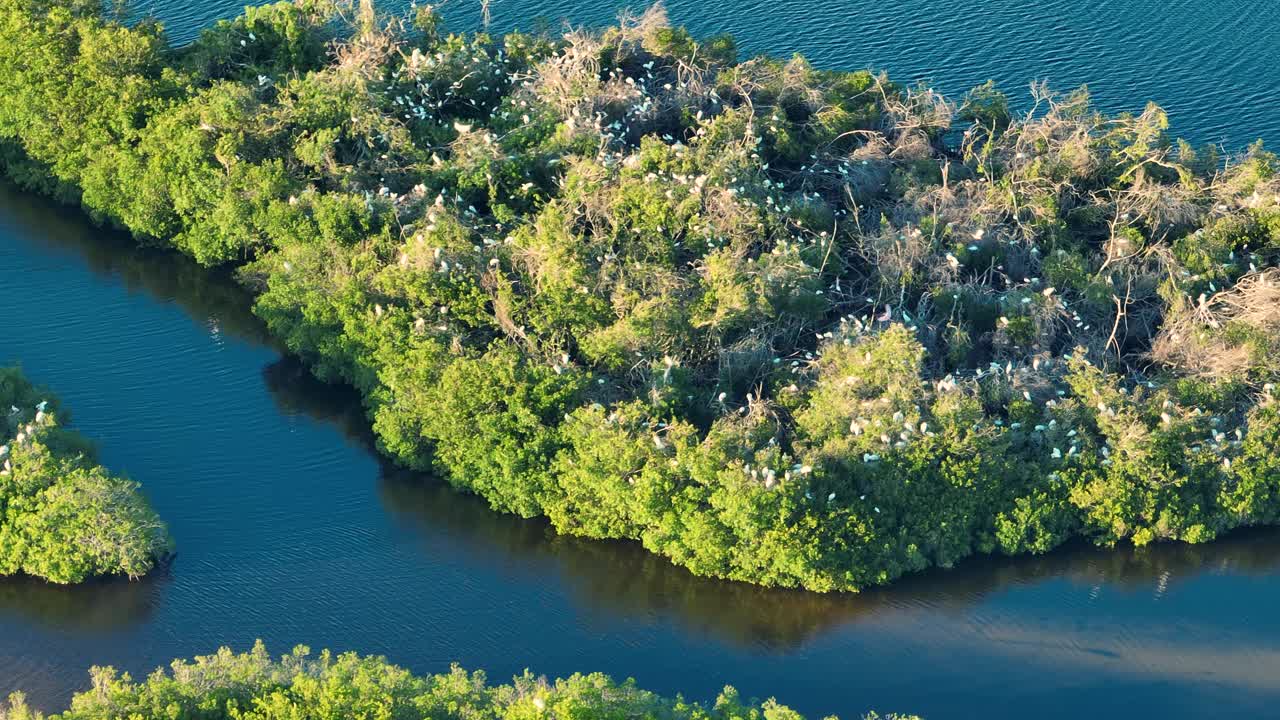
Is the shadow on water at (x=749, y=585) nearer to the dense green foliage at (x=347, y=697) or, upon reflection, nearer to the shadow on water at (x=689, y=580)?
the shadow on water at (x=689, y=580)

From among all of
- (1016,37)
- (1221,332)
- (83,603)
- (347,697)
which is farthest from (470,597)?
(1016,37)

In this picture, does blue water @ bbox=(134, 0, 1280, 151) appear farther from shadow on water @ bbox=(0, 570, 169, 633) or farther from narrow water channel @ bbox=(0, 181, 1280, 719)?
shadow on water @ bbox=(0, 570, 169, 633)

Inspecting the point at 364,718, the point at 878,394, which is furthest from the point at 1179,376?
the point at 364,718

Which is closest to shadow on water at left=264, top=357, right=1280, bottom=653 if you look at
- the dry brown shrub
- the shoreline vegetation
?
the shoreline vegetation

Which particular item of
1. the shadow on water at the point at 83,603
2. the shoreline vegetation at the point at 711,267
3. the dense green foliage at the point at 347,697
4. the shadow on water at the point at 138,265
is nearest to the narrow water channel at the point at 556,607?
the shadow on water at the point at 83,603

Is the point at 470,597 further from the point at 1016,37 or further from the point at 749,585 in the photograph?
the point at 1016,37

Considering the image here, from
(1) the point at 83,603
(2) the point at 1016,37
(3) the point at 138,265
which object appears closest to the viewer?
(1) the point at 83,603

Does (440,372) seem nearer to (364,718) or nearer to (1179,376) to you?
(364,718)
